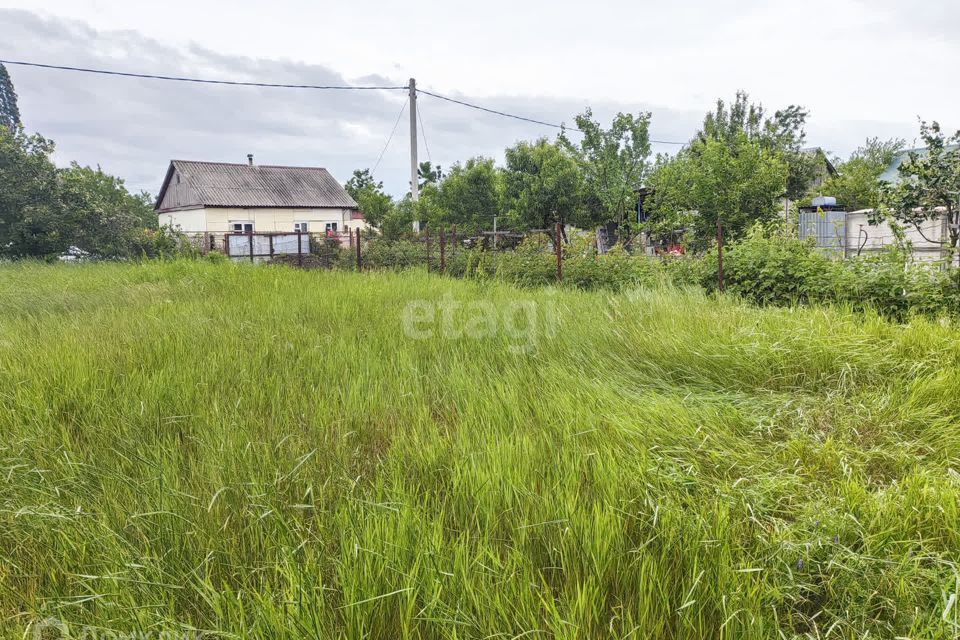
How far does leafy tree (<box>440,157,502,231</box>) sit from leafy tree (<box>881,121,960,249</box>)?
17579 millimetres

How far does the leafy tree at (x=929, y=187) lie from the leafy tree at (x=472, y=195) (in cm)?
1758

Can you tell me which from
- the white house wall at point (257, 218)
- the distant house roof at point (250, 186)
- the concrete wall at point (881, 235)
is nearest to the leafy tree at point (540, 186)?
the concrete wall at point (881, 235)

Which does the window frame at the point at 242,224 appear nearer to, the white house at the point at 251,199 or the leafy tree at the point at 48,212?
the white house at the point at 251,199

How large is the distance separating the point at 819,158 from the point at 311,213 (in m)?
28.1

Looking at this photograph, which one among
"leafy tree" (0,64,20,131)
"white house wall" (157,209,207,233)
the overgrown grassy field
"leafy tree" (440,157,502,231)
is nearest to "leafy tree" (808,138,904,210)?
"leafy tree" (440,157,502,231)

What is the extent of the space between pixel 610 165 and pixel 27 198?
67.5 ft

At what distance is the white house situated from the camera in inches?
1201

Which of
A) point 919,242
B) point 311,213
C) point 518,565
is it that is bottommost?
point 518,565

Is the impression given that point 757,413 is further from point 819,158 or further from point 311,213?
point 311,213

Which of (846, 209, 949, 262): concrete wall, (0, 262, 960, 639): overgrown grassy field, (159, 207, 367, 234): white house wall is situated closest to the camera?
(0, 262, 960, 639): overgrown grassy field

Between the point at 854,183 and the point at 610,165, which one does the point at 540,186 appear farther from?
the point at 854,183

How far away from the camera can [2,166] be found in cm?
1316

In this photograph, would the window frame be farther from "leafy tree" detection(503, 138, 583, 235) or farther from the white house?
"leafy tree" detection(503, 138, 583, 235)

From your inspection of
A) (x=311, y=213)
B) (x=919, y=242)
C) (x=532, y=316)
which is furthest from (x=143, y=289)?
(x=311, y=213)
